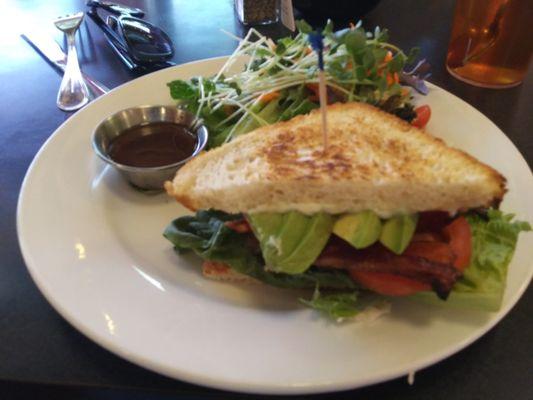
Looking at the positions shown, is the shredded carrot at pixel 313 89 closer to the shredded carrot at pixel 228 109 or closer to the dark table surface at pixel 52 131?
the shredded carrot at pixel 228 109

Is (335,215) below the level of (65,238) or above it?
above

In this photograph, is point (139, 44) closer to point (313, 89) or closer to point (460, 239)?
point (313, 89)

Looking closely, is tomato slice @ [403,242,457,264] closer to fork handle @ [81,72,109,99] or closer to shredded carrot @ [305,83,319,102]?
shredded carrot @ [305,83,319,102]

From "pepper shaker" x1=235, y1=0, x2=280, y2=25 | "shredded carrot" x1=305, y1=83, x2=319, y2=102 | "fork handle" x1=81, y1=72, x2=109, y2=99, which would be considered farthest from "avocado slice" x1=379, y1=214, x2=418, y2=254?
"pepper shaker" x1=235, y1=0, x2=280, y2=25

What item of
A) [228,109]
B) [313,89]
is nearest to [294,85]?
[313,89]

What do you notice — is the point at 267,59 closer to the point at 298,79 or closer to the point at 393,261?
the point at 298,79

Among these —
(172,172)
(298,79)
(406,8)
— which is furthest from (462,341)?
(406,8)
